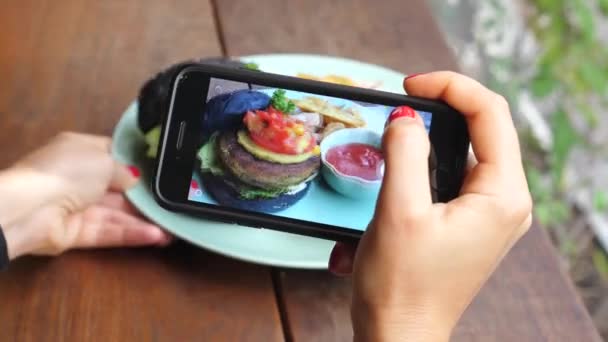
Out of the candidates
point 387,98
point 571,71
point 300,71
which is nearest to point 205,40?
point 300,71

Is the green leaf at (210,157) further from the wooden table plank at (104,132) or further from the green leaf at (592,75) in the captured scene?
the green leaf at (592,75)

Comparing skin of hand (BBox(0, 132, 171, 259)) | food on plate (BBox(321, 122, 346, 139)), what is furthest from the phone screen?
skin of hand (BBox(0, 132, 171, 259))

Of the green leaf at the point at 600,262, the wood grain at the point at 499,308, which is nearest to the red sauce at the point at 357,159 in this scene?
the wood grain at the point at 499,308

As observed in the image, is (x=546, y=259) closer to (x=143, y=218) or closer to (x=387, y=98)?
(x=387, y=98)

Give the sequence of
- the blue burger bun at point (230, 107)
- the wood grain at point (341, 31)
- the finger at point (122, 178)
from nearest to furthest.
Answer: the blue burger bun at point (230, 107)
the finger at point (122, 178)
the wood grain at point (341, 31)

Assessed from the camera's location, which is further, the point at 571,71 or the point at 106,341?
the point at 571,71

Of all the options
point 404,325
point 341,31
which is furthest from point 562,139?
point 404,325
